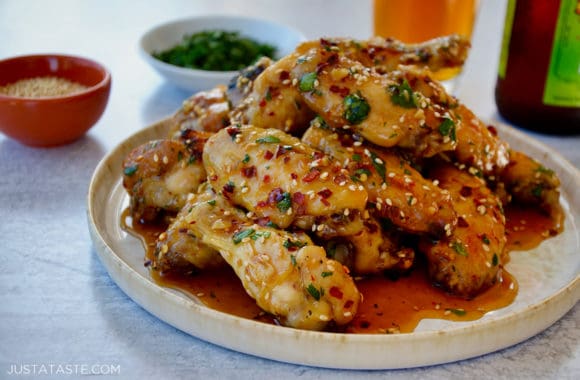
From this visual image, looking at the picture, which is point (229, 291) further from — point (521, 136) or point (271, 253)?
point (521, 136)

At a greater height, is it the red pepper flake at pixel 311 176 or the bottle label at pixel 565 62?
the red pepper flake at pixel 311 176

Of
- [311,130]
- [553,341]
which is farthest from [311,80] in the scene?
[553,341]

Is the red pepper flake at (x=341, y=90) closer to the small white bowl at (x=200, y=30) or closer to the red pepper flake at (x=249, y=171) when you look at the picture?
the red pepper flake at (x=249, y=171)

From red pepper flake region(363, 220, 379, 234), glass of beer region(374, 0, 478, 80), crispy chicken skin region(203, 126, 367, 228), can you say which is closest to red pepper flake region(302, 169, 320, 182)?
crispy chicken skin region(203, 126, 367, 228)

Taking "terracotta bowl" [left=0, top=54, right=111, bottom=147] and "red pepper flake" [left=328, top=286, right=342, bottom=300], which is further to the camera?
"terracotta bowl" [left=0, top=54, right=111, bottom=147]

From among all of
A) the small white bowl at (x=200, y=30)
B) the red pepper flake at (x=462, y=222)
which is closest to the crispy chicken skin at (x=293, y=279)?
the red pepper flake at (x=462, y=222)

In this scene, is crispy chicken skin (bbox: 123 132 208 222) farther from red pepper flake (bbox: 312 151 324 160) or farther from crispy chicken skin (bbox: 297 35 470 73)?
crispy chicken skin (bbox: 297 35 470 73)
